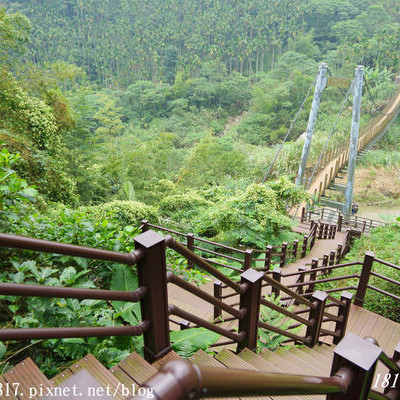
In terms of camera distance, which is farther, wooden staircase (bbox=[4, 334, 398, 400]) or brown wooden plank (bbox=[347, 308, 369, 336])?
brown wooden plank (bbox=[347, 308, 369, 336])

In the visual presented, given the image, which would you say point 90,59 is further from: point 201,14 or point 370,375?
point 370,375

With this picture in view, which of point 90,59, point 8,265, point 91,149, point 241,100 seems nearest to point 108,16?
point 90,59

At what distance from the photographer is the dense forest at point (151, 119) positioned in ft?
8.11

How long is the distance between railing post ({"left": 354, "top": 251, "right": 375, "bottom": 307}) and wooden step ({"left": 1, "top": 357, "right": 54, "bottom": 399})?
3435 mm

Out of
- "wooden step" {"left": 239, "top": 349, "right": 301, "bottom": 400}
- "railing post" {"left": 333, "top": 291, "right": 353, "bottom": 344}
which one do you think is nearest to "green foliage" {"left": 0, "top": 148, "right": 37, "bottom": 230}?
"wooden step" {"left": 239, "top": 349, "right": 301, "bottom": 400}

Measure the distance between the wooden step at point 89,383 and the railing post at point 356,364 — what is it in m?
0.86

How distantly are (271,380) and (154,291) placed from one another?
33.8 inches

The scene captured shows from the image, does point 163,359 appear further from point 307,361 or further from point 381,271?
point 381,271

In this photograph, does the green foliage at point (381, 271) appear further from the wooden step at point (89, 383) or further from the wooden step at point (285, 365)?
the wooden step at point (89, 383)

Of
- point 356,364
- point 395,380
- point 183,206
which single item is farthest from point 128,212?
point 356,364

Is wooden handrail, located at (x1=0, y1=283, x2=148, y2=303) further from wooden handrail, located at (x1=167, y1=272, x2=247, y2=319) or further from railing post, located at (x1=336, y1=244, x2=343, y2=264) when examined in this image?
railing post, located at (x1=336, y1=244, x2=343, y2=264)

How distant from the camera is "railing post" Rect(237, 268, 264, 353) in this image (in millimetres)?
1964

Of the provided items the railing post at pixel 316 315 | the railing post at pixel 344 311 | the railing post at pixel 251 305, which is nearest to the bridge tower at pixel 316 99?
the railing post at pixel 344 311

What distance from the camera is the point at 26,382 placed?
4.31 feet
